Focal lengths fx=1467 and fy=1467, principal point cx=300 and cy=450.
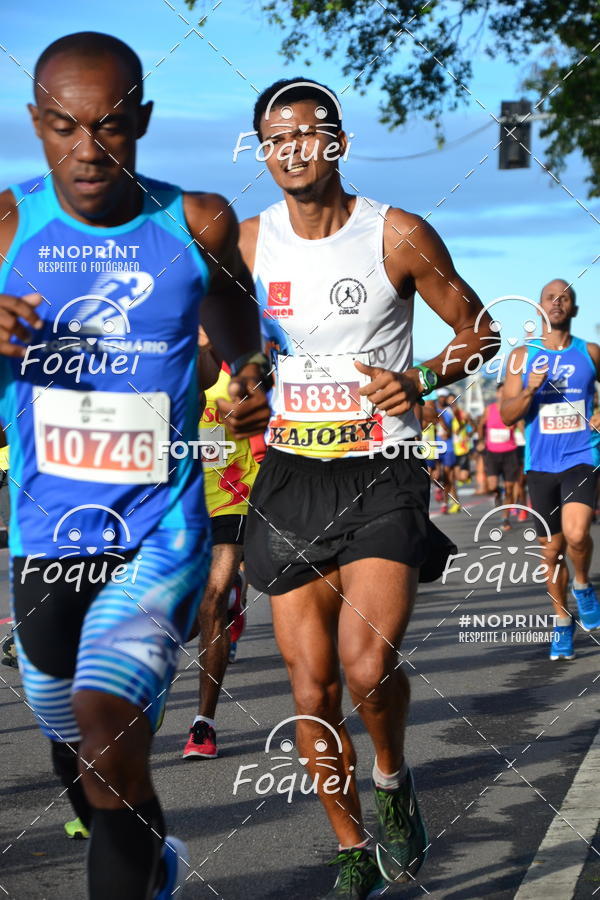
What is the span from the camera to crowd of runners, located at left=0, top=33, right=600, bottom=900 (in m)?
3.13

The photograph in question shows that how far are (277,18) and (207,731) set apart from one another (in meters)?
2.68

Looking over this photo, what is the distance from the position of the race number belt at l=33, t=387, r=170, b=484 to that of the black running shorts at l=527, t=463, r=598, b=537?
5.00 metres

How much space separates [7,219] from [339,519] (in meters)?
1.30

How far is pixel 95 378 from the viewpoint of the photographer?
10.7 ft

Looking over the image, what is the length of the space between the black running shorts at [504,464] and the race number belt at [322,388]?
12.6 metres

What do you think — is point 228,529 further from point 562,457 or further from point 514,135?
point 562,457

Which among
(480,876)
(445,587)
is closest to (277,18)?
(480,876)

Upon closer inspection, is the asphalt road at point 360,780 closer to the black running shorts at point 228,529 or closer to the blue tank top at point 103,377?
the black running shorts at point 228,529

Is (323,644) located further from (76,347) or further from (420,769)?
(420,769)

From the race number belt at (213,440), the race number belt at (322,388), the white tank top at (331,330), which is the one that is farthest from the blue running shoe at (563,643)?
the race number belt at (322,388)

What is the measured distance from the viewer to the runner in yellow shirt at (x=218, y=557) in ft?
18.3

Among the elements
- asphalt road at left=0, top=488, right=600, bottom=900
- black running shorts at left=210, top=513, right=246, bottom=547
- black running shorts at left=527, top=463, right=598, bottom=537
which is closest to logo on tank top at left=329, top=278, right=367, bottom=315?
asphalt road at left=0, top=488, right=600, bottom=900

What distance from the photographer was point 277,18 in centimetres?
441

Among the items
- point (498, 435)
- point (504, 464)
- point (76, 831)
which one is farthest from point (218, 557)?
point (504, 464)
